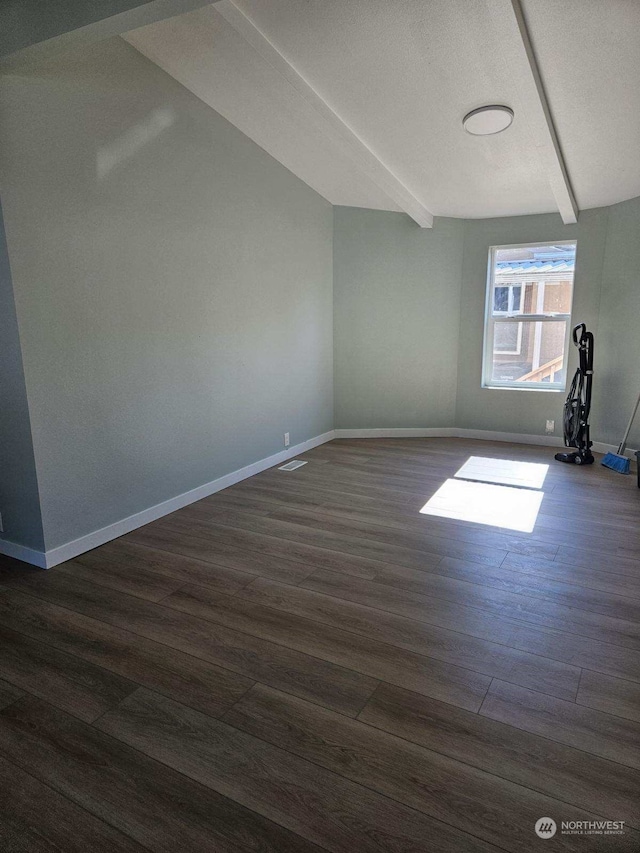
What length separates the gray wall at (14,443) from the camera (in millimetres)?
2393

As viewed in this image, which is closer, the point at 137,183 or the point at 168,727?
the point at 168,727

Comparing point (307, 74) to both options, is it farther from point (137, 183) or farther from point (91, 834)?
point (91, 834)

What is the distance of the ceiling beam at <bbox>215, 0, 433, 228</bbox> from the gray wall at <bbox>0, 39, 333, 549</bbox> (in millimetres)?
752

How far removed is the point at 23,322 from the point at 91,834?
212cm

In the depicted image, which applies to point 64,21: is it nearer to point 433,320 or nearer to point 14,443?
point 14,443

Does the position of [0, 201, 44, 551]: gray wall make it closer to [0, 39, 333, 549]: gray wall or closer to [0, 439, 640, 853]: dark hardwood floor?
[0, 39, 333, 549]: gray wall

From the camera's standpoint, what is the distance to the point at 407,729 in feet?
5.16

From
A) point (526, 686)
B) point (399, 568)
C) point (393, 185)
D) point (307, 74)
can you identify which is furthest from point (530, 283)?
point (526, 686)

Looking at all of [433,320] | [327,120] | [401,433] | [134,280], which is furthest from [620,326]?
[134,280]

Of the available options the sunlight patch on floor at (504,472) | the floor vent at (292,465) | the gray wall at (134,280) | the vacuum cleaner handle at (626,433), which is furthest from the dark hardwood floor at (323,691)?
the vacuum cleaner handle at (626,433)

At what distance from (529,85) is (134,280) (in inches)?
99.8

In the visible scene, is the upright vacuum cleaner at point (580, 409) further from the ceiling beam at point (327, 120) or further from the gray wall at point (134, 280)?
the gray wall at point (134, 280)

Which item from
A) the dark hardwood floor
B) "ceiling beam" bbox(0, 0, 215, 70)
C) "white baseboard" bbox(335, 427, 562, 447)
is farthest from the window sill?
"ceiling beam" bbox(0, 0, 215, 70)

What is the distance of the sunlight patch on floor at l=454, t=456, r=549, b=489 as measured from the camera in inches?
162
